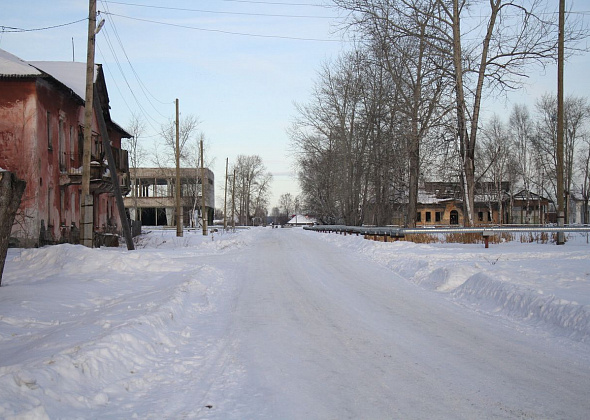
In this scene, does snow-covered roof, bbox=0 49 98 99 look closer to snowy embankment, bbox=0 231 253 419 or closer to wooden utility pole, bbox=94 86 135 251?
wooden utility pole, bbox=94 86 135 251

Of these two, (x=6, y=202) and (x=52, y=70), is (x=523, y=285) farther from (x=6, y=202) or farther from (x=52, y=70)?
(x=52, y=70)

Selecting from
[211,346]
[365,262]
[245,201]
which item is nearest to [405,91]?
[365,262]

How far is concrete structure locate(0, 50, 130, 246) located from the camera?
23.2 metres

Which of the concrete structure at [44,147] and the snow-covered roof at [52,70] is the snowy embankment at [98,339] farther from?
the snow-covered roof at [52,70]

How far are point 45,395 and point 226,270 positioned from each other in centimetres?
1206

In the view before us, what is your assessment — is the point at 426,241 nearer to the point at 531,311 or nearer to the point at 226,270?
the point at 226,270

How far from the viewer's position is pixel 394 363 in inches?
232

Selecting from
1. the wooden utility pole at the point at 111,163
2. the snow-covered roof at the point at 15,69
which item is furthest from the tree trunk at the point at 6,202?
the snow-covered roof at the point at 15,69

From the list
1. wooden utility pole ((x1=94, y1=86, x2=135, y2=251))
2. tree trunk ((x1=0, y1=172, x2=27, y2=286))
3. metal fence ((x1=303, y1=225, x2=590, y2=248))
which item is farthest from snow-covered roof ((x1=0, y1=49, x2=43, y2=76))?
metal fence ((x1=303, y1=225, x2=590, y2=248))

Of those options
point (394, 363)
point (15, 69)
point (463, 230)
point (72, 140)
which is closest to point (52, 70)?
point (72, 140)

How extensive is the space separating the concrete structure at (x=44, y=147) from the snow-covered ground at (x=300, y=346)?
1114 cm

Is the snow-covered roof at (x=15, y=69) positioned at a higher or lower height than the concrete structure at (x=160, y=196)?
higher

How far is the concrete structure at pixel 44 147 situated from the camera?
23156mm

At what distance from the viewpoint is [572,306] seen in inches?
306
